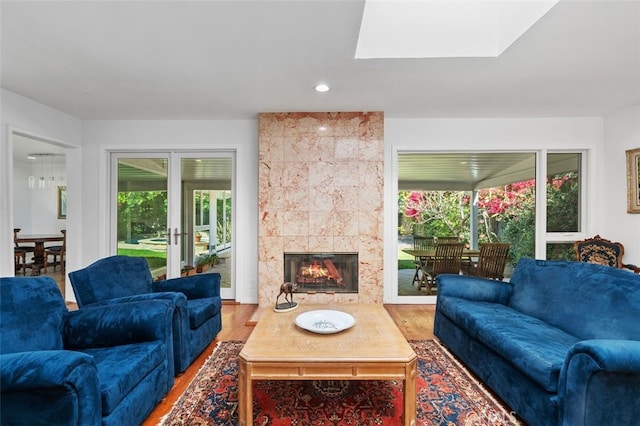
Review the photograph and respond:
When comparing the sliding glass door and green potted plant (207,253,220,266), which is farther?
green potted plant (207,253,220,266)

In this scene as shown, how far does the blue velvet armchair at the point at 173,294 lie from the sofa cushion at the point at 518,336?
210 centimetres

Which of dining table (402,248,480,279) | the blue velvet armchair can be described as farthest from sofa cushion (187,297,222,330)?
dining table (402,248,480,279)

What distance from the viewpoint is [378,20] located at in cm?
236

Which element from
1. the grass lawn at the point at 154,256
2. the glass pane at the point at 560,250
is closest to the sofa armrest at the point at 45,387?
the grass lawn at the point at 154,256

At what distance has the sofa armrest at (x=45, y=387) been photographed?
1.18 meters

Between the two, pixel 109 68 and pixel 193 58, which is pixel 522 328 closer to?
pixel 193 58

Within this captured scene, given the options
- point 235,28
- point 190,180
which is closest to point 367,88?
point 235,28

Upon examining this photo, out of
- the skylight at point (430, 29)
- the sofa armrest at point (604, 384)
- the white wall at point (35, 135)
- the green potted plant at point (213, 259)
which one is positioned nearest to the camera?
the sofa armrest at point (604, 384)

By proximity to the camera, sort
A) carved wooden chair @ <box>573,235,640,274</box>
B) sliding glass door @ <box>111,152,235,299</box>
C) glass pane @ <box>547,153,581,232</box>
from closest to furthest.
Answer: carved wooden chair @ <box>573,235,640,274</box>, glass pane @ <box>547,153,581,232</box>, sliding glass door @ <box>111,152,235,299</box>

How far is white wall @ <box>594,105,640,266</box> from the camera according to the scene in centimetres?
345

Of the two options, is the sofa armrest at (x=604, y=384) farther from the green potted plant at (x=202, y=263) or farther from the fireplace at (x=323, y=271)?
the green potted plant at (x=202, y=263)

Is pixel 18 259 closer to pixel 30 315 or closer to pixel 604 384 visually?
pixel 30 315

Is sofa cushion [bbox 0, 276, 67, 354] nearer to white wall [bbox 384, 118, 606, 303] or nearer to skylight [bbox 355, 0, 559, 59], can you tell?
skylight [bbox 355, 0, 559, 59]

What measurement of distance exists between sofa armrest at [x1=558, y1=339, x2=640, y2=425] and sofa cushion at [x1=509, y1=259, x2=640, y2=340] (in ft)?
1.81
